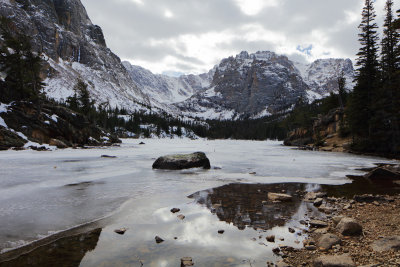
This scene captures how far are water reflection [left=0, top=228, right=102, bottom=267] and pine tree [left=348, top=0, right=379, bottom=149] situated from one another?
4025 centimetres

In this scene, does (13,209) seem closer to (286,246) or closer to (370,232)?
(286,246)

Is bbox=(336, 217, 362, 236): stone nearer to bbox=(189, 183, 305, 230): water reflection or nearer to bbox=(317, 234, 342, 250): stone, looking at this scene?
bbox=(317, 234, 342, 250): stone

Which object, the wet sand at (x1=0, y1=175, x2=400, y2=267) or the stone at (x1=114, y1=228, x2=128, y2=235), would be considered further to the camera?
the stone at (x1=114, y1=228, x2=128, y2=235)

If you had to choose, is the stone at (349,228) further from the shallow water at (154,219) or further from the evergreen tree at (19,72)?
the evergreen tree at (19,72)

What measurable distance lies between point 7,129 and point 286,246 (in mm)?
39805

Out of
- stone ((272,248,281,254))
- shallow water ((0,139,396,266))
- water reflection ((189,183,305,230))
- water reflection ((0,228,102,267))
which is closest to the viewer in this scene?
water reflection ((0,228,102,267))

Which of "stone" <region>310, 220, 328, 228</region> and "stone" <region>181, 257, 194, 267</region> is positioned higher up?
"stone" <region>310, 220, 328, 228</region>

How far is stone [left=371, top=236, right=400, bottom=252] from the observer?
4418 millimetres

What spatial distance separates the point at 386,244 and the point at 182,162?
1457 cm

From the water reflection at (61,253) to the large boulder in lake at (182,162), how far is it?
12.5 m

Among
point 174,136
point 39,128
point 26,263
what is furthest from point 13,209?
point 174,136

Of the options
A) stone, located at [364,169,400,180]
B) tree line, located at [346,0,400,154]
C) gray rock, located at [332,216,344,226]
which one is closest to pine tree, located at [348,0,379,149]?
tree line, located at [346,0,400,154]

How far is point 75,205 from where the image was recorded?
7984 millimetres

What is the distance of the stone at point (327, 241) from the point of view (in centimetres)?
496
